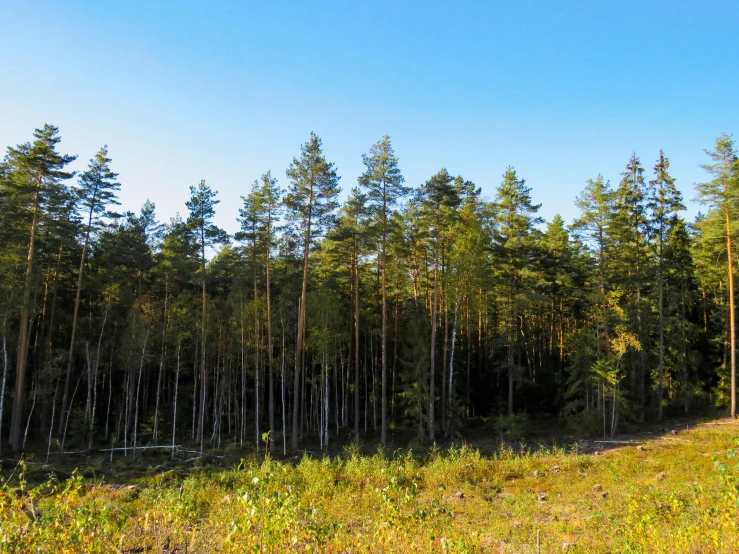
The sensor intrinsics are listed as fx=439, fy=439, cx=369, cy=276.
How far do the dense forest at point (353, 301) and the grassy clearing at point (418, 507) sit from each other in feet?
22.7

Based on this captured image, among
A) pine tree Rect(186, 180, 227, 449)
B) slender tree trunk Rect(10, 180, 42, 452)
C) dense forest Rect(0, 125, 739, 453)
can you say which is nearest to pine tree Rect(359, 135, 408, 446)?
dense forest Rect(0, 125, 739, 453)

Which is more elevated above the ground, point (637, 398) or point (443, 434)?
point (637, 398)

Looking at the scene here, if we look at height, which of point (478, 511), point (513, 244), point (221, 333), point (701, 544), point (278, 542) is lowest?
point (478, 511)

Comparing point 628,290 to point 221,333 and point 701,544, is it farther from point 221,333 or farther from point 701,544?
point 221,333

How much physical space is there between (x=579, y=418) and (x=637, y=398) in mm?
5796

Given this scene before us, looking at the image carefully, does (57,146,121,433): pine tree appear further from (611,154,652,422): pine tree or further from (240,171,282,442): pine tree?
(611,154,652,422): pine tree

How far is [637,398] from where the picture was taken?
90.9 ft

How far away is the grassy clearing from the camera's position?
14.6 feet

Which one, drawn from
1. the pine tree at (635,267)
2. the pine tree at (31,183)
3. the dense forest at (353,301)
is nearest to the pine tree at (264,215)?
the dense forest at (353,301)

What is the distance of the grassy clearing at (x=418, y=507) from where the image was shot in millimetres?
4461

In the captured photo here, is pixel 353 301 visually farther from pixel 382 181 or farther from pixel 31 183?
pixel 31 183

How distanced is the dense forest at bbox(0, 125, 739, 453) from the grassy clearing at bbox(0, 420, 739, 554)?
693 centimetres

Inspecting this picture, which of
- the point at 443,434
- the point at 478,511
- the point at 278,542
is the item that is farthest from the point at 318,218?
the point at 278,542

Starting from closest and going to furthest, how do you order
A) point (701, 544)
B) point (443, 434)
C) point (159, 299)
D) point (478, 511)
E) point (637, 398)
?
1. point (701, 544)
2. point (478, 511)
3. point (443, 434)
4. point (637, 398)
5. point (159, 299)
